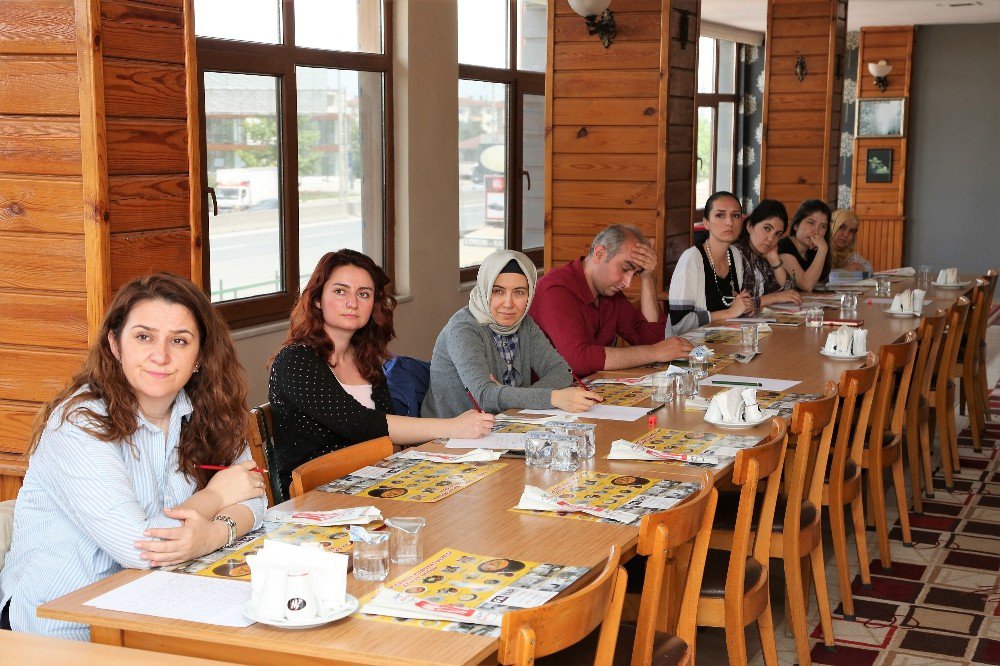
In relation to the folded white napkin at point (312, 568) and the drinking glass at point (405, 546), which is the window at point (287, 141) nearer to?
the drinking glass at point (405, 546)

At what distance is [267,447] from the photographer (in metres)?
3.63

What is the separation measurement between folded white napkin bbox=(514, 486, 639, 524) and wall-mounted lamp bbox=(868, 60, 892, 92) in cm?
1264

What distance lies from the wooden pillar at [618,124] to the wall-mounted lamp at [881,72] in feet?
25.1

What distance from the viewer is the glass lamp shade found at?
6.66 m

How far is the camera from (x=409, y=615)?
6.81 ft

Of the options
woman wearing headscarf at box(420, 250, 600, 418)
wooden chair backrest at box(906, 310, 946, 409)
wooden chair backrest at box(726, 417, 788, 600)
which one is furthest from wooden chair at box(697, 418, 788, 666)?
wooden chair backrest at box(906, 310, 946, 409)

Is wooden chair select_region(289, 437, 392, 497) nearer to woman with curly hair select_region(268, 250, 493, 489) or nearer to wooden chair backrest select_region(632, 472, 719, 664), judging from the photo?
woman with curly hair select_region(268, 250, 493, 489)

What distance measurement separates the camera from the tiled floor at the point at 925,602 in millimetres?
3898

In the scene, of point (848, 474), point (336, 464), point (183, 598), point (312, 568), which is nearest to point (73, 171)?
point (336, 464)

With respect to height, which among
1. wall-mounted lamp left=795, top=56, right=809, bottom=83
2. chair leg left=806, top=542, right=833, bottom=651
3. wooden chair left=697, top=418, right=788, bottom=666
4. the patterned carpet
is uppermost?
wall-mounted lamp left=795, top=56, right=809, bottom=83

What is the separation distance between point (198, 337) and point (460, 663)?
1.13m

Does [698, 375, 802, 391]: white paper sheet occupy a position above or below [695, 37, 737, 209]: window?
below

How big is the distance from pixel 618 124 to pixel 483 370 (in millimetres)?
3419

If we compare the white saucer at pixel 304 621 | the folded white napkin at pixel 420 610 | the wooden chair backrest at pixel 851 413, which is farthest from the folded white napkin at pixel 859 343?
the white saucer at pixel 304 621
